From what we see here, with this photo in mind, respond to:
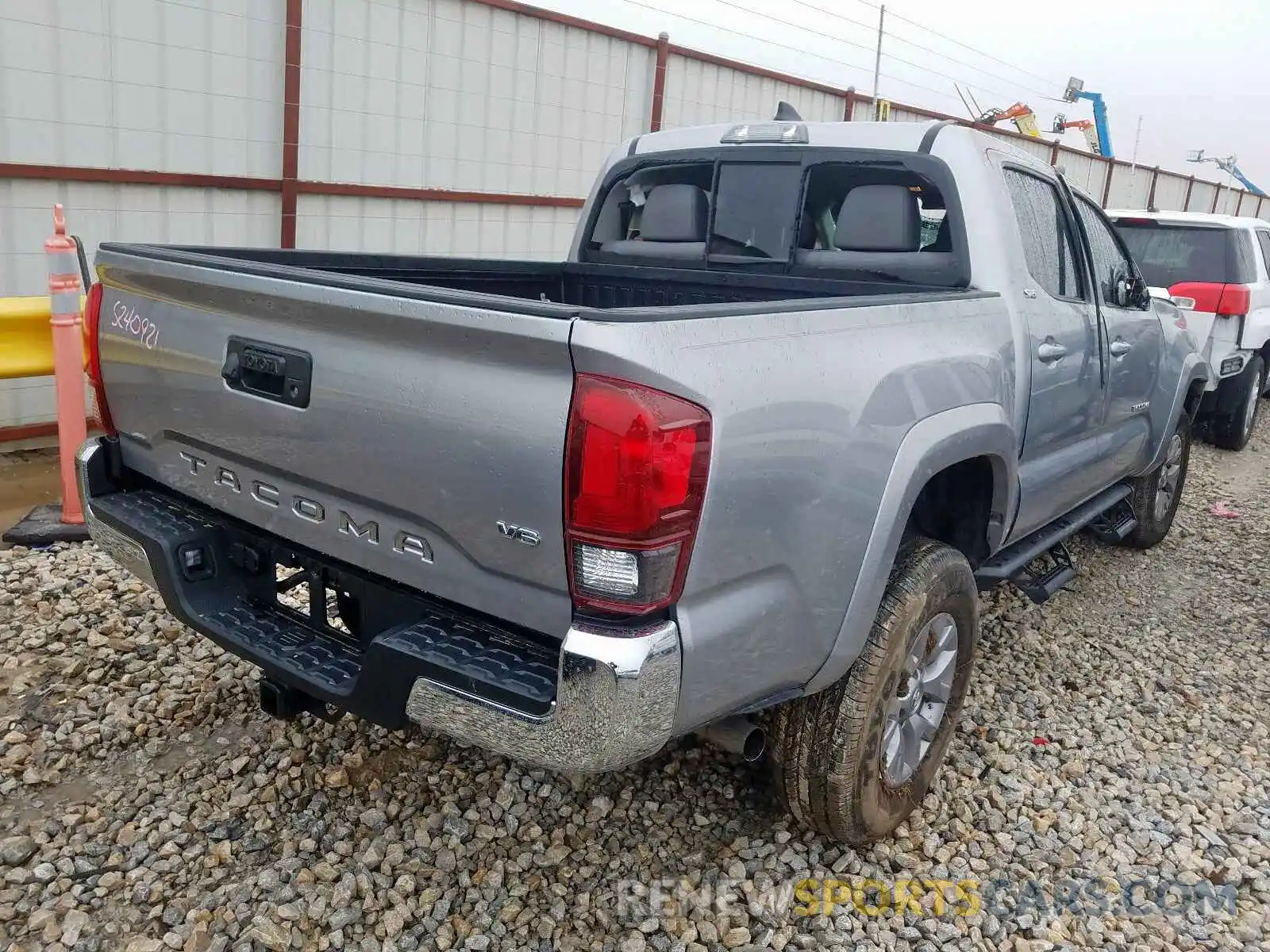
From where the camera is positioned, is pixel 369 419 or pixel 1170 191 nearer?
pixel 369 419

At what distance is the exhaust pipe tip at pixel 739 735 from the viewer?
2.47 meters

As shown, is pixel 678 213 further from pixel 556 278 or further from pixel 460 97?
pixel 460 97

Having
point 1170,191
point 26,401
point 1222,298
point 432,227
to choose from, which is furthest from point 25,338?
point 1170,191

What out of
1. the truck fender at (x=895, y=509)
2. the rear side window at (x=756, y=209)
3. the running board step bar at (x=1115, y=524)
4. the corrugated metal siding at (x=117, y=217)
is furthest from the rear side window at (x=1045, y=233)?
the corrugated metal siding at (x=117, y=217)

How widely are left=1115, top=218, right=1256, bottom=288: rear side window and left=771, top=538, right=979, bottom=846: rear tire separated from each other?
6233mm

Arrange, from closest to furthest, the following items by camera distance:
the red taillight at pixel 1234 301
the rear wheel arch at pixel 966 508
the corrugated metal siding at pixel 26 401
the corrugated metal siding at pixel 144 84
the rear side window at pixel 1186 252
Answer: the rear wheel arch at pixel 966 508 → the corrugated metal siding at pixel 144 84 → the corrugated metal siding at pixel 26 401 → the red taillight at pixel 1234 301 → the rear side window at pixel 1186 252

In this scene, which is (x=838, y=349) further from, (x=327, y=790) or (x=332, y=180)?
(x=332, y=180)

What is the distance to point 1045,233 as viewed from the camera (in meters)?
3.62

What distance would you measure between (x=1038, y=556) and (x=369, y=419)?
289 cm

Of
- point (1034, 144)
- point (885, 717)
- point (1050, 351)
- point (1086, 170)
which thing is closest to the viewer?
point (885, 717)

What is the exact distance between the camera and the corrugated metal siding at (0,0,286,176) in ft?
17.8

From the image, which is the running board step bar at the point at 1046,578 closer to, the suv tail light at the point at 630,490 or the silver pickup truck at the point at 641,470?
the silver pickup truck at the point at 641,470

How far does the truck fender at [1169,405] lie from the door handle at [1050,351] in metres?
1.51

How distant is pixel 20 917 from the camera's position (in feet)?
7.73
